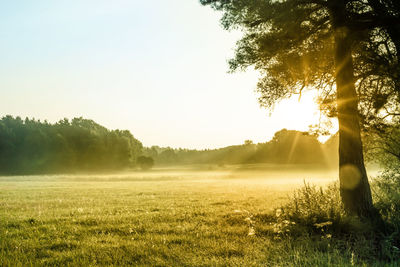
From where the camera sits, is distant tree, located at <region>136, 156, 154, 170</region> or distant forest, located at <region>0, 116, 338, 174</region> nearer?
distant forest, located at <region>0, 116, 338, 174</region>

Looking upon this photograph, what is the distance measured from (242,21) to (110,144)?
9567 cm

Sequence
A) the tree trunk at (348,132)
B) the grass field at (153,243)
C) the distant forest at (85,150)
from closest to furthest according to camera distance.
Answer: the grass field at (153,243)
the tree trunk at (348,132)
the distant forest at (85,150)

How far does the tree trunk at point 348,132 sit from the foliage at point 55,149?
90.5 m

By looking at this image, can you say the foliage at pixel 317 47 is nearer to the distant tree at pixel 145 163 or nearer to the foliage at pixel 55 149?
the foliage at pixel 55 149

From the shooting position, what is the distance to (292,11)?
980cm

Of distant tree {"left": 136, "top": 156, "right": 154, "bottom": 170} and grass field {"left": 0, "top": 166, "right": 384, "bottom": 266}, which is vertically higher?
grass field {"left": 0, "top": 166, "right": 384, "bottom": 266}

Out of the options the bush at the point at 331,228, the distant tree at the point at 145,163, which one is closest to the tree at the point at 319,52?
the bush at the point at 331,228

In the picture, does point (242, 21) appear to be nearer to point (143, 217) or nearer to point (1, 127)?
point (143, 217)

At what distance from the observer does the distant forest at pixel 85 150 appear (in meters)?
82.8

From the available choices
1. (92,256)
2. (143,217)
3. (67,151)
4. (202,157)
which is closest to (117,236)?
(92,256)

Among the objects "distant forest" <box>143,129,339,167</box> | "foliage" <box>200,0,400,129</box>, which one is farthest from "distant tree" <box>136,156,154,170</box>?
"foliage" <box>200,0,400,129</box>

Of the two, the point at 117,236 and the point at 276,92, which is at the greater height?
the point at 276,92

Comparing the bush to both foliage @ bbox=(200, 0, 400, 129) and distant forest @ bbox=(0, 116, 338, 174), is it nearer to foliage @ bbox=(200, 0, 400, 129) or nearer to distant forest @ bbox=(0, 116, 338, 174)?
foliage @ bbox=(200, 0, 400, 129)

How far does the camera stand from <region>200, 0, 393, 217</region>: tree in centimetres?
994
